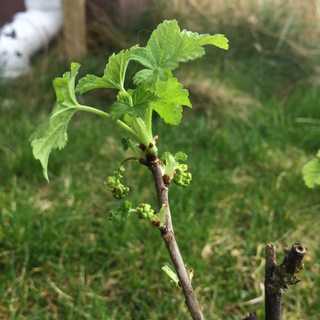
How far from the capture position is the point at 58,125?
93 cm

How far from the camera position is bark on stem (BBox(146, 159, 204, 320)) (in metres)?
0.96

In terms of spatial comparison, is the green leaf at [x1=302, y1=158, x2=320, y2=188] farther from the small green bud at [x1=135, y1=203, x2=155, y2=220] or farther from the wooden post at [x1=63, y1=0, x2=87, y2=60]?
the wooden post at [x1=63, y1=0, x2=87, y2=60]

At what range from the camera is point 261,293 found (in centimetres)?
200

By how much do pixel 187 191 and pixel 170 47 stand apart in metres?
1.54

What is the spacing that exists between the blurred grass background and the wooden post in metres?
0.06

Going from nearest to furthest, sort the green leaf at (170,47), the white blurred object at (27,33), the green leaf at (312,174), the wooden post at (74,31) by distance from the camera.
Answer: the green leaf at (170,47) < the green leaf at (312,174) < the white blurred object at (27,33) < the wooden post at (74,31)

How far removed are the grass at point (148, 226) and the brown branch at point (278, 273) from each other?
0.90 meters

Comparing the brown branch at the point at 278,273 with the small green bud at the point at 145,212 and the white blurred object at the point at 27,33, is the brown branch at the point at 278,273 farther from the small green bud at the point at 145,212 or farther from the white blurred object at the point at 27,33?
the white blurred object at the point at 27,33

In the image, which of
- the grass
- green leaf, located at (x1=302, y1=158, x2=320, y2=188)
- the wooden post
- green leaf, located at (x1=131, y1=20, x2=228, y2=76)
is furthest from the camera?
the wooden post

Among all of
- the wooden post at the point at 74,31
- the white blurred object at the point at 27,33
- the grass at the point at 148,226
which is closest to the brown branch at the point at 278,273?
the grass at the point at 148,226

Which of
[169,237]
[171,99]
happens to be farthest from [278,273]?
[171,99]

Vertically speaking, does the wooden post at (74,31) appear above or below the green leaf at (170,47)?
below

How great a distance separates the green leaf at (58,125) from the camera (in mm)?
928

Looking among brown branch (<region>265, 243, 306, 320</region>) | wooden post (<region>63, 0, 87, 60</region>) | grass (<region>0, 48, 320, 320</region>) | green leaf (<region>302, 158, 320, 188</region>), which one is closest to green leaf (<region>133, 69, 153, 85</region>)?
brown branch (<region>265, 243, 306, 320</region>)
